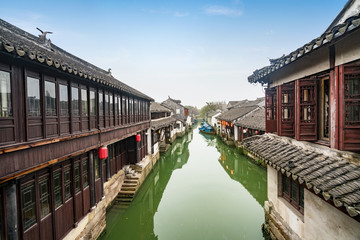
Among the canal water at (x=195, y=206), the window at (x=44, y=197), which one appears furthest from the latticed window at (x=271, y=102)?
the window at (x=44, y=197)

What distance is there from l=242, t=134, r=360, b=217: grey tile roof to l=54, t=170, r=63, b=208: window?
6.83 metres

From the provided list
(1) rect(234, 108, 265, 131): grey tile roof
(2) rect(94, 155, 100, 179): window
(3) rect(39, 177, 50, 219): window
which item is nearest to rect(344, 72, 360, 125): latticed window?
(3) rect(39, 177, 50, 219): window

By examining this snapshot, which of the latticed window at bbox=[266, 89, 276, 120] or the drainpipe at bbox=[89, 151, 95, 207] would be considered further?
the drainpipe at bbox=[89, 151, 95, 207]

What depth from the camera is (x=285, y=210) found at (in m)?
6.24

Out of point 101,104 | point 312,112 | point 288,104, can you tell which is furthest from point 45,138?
point 312,112

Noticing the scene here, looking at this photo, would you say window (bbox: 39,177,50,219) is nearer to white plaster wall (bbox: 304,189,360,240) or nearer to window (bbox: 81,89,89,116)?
window (bbox: 81,89,89,116)

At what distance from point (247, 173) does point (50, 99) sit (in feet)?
52.4

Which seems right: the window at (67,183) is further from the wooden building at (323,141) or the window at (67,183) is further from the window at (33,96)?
the wooden building at (323,141)

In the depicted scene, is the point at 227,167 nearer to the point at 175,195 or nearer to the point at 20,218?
the point at 175,195

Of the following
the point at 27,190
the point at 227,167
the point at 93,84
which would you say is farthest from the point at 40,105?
the point at 227,167

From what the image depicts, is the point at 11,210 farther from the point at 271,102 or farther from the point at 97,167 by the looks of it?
the point at 271,102

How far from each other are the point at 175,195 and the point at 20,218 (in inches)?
365

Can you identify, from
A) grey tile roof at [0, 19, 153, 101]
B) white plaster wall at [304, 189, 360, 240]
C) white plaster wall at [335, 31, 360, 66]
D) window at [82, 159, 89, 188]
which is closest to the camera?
white plaster wall at [335, 31, 360, 66]

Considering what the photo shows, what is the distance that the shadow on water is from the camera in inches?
513
